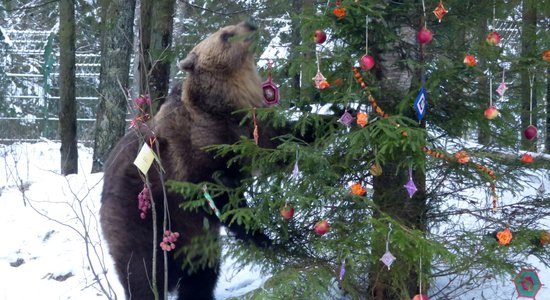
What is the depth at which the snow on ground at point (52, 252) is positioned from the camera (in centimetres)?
575

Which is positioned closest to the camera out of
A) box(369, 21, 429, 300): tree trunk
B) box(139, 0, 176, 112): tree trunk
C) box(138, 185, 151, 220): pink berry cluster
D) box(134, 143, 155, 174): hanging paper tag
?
box(369, 21, 429, 300): tree trunk

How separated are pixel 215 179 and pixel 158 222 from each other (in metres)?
0.70

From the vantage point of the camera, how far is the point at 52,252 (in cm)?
681

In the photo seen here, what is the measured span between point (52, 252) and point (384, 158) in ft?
15.1

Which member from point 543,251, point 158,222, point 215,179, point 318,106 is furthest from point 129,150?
point 543,251

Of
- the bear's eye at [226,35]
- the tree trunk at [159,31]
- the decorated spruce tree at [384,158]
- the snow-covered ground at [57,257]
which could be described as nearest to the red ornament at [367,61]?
the decorated spruce tree at [384,158]

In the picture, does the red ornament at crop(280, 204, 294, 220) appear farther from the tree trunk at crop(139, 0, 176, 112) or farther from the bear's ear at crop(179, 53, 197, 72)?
the tree trunk at crop(139, 0, 176, 112)

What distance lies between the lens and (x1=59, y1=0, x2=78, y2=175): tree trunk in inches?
440

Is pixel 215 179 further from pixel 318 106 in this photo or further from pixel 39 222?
pixel 39 222

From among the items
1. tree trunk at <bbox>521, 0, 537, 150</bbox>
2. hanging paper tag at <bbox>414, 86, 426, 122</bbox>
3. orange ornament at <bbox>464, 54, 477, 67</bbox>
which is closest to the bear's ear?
hanging paper tag at <bbox>414, 86, 426, 122</bbox>

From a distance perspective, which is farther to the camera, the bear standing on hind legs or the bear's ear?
the bear's ear

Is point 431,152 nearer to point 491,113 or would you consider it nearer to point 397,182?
point 491,113

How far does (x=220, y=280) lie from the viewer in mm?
5844

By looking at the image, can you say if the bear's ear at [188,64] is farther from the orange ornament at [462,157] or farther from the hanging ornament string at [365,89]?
the orange ornament at [462,157]
